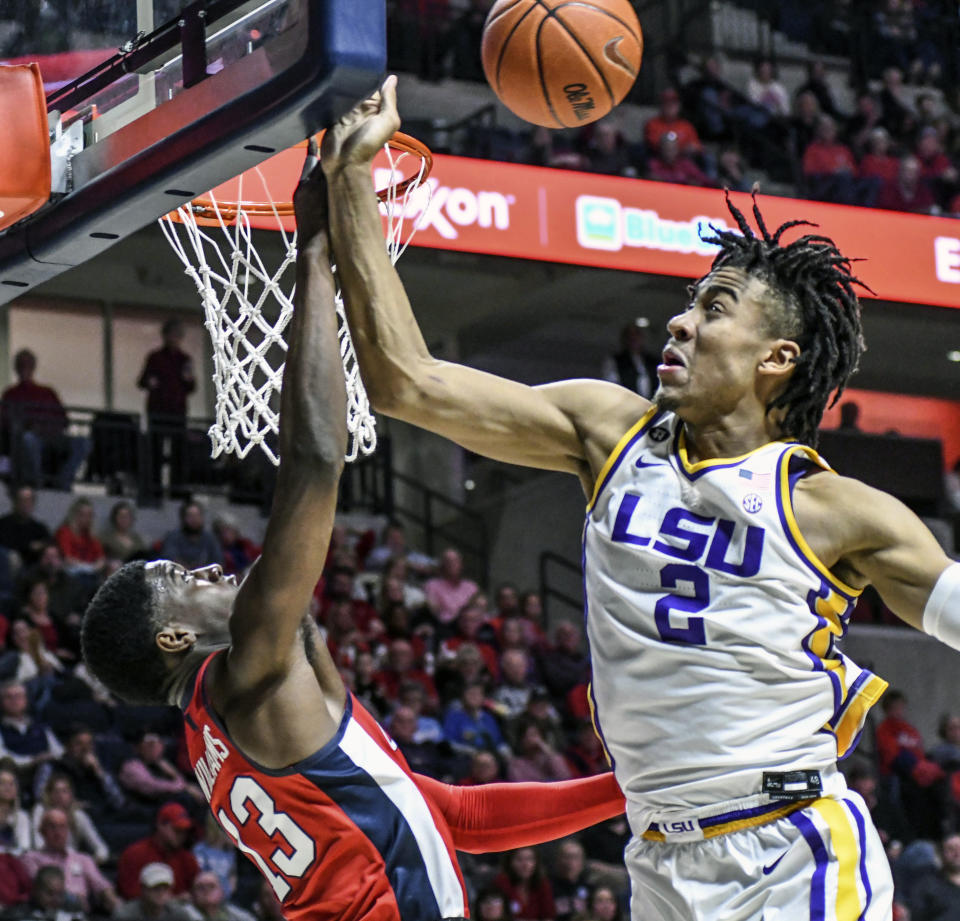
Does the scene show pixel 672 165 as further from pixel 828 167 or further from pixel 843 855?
pixel 843 855

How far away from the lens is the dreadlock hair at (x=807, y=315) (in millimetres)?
3111

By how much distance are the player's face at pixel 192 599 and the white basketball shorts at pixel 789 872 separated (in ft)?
3.35

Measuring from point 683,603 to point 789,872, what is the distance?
494 millimetres

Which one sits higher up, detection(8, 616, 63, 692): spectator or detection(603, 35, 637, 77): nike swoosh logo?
detection(603, 35, 637, 77): nike swoosh logo

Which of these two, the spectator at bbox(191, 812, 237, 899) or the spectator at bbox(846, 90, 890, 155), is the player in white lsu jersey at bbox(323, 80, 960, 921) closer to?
the spectator at bbox(191, 812, 237, 899)

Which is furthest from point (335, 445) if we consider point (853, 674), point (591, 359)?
point (591, 359)

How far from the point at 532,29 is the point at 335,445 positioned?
2094 mm

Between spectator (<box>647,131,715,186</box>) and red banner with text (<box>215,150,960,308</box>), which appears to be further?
spectator (<box>647,131,715,186</box>)

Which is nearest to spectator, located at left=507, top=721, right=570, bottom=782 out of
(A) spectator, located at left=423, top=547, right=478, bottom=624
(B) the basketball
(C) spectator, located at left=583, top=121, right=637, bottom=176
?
(A) spectator, located at left=423, top=547, right=478, bottom=624

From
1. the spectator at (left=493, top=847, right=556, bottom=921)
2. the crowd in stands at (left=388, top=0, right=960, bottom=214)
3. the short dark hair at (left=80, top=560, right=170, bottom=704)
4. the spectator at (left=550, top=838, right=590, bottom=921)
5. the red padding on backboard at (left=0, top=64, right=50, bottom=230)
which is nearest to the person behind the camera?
the short dark hair at (left=80, top=560, right=170, bottom=704)

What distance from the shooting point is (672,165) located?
12.4m

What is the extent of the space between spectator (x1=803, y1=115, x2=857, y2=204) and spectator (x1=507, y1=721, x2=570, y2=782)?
5.20 meters

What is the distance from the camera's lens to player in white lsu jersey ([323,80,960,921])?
113 inches

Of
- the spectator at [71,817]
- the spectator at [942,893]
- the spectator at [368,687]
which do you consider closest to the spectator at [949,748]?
the spectator at [942,893]
